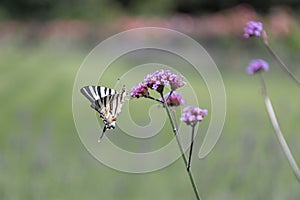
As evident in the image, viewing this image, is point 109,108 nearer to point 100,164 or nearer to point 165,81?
point 165,81

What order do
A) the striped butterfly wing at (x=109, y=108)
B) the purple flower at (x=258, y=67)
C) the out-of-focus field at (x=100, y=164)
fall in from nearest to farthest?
the striped butterfly wing at (x=109, y=108) < the purple flower at (x=258, y=67) < the out-of-focus field at (x=100, y=164)

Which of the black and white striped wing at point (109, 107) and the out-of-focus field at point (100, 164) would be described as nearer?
the black and white striped wing at point (109, 107)

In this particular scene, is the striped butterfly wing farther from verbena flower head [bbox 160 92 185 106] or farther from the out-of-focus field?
the out-of-focus field

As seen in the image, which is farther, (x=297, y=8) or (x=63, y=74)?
(x=297, y=8)

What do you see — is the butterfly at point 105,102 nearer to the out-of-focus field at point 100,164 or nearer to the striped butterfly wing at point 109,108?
the striped butterfly wing at point 109,108

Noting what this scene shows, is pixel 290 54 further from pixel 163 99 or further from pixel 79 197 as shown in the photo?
pixel 163 99

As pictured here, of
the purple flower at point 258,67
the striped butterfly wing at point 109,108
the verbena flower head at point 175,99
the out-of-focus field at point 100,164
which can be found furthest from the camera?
the out-of-focus field at point 100,164

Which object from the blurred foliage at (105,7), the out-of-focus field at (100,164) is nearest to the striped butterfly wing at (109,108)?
the out-of-focus field at (100,164)

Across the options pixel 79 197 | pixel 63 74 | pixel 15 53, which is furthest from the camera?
pixel 15 53

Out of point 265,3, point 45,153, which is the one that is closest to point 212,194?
point 45,153
